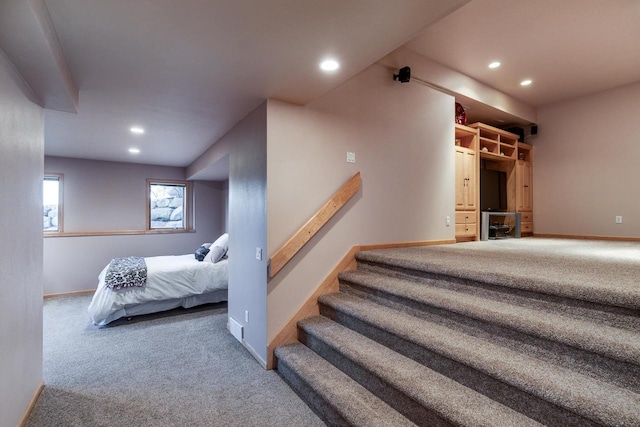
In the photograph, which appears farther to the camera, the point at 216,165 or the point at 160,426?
the point at 216,165

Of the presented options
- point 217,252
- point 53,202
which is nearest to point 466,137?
point 217,252

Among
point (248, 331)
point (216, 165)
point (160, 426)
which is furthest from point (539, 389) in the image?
point (216, 165)

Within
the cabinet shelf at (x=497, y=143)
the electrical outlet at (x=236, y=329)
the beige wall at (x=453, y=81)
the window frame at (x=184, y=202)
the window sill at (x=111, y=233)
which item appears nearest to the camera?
the electrical outlet at (x=236, y=329)

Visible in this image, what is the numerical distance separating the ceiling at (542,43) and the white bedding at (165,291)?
4.10 metres

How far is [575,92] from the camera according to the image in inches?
195

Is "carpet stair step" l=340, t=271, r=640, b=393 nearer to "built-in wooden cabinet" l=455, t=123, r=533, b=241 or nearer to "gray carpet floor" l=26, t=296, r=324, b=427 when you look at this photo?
"gray carpet floor" l=26, t=296, r=324, b=427

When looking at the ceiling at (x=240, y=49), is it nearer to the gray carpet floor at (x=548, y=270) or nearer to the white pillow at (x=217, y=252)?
the white pillow at (x=217, y=252)

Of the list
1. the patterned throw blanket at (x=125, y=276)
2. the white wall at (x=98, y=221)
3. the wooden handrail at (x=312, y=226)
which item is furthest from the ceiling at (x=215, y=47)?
the white wall at (x=98, y=221)

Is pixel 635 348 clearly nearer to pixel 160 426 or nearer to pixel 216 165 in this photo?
pixel 160 426

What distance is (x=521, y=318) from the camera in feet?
5.60

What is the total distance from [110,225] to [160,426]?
4864 mm

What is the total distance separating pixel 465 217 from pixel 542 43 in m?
2.32

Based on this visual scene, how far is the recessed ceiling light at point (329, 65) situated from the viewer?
2.02 meters

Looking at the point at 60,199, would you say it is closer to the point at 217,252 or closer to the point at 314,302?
the point at 217,252
